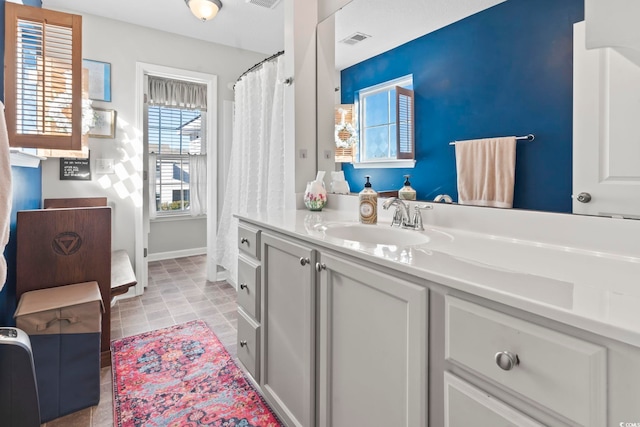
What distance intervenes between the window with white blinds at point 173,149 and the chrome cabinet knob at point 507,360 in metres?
5.01

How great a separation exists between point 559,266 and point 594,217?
304 millimetres

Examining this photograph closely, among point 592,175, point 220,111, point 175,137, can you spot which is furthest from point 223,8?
point 592,175

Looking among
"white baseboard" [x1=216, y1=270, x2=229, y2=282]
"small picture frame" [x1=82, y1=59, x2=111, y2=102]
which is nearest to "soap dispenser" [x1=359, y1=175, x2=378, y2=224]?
"white baseboard" [x1=216, y1=270, x2=229, y2=282]

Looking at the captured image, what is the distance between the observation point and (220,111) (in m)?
3.68

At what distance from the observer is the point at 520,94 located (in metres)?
1.11

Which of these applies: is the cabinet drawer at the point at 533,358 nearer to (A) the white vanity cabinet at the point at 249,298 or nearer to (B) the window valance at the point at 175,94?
(A) the white vanity cabinet at the point at 249,298

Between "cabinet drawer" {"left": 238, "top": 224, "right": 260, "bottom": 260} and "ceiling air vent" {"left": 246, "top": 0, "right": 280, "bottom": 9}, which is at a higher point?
"ceiling air vent" {"left": 246, "top": 0, "right": 280, "bottom": 9}

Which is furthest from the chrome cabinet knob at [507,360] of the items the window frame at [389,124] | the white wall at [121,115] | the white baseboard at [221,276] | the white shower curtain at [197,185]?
Result: the white shower curtain at [197,185]

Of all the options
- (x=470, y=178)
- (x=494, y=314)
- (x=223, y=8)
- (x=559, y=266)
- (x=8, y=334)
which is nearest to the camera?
(x=494, y=314)

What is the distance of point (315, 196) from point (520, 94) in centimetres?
115

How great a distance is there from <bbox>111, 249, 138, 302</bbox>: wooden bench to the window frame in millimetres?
1709

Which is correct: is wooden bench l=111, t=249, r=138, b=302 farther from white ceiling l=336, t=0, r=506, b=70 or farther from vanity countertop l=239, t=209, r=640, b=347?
white ceiling l=336, t=0, r=506, b=70

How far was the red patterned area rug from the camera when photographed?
1548 millimetres

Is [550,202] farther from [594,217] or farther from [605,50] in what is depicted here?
[605,50]
